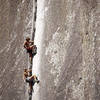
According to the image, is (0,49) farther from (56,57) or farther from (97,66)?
(97,66)

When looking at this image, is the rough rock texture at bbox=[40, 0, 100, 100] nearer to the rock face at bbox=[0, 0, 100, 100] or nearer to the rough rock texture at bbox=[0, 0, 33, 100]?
the rock face at bbox=[0, 0, 100, 100]

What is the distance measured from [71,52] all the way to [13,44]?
1.41 meters

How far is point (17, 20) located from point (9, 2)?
51 centimetres

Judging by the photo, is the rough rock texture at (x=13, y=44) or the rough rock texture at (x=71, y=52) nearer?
the rough rock texture at (x=71, y=52)

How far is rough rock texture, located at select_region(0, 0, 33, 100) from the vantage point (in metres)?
5.59

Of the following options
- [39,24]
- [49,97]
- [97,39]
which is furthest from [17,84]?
[97,39]

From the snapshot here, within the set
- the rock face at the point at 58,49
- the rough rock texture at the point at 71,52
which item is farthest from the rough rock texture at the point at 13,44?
the rough rock texture at the point at 71,52

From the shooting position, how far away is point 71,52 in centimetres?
520

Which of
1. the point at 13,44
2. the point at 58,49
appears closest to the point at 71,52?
the point at 58,49

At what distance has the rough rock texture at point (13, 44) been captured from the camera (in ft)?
18.4

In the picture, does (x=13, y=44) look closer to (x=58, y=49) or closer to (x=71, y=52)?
(x=58, y=49)

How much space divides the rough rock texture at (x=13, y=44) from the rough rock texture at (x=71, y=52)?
19.8 inches

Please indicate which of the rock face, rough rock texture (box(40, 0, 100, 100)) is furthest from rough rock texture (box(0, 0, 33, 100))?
rough rock texture (box(40, 0, 100, 100))

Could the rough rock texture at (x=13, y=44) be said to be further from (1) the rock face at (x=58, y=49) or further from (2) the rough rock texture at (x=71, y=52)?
(2) the rough rock texture at (x=71, y=52)
